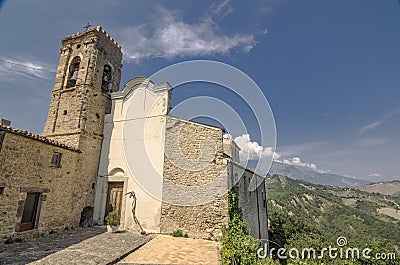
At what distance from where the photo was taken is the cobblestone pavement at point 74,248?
256 inches

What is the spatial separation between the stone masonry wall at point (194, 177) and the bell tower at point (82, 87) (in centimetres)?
506

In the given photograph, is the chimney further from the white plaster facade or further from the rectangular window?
the white plaster facade

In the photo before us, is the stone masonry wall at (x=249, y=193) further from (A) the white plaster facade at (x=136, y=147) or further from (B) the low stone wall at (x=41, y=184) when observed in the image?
(B) the low stone wall at (x=41, y=184)

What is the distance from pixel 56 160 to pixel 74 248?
4666 mm

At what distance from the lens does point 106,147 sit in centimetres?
1333

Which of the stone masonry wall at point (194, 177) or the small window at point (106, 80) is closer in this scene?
the stone masonry wall at point (194, 177)

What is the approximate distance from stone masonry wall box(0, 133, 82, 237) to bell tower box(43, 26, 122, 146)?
1.94 m

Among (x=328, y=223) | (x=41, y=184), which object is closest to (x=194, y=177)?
(x=41, y=184)

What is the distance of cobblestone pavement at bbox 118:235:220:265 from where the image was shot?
6914 millimetres

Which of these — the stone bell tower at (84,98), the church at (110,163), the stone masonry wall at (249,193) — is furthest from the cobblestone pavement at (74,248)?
the stone masonry wall at (249,193)

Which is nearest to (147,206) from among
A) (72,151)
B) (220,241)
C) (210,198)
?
(210,198)

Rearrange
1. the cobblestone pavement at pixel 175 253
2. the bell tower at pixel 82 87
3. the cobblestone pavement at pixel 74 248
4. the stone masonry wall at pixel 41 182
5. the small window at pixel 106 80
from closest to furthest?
1. the cobblestone pavement at pixel 74 248
2. the cobblestone pavement at pixel 175 253
3. the stone masonry wall at pixel 41 182
4. the bell tower at pixel 82 87
5. the small window at pixel 106 80

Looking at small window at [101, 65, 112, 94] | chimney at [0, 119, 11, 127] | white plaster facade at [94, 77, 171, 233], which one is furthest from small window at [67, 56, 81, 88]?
chimney at [0, 119, 11, 127]

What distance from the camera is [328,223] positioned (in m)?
61.3
